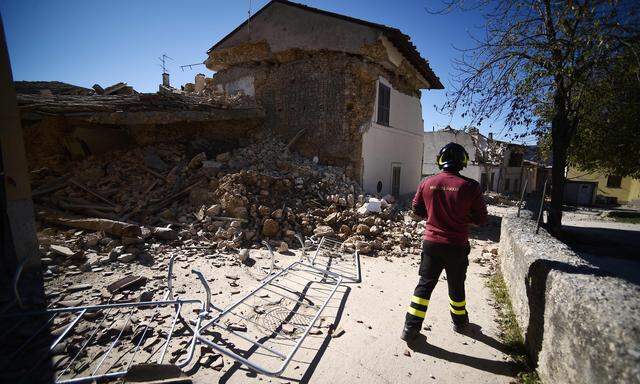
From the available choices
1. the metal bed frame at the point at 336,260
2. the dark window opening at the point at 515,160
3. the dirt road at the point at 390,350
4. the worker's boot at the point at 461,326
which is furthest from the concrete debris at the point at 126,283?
the dark window opening at the point at 515,160

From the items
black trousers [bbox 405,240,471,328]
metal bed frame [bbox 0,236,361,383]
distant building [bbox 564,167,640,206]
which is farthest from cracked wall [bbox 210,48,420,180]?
distant building [bbox 564,167,640,206]

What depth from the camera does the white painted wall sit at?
10.3 metres

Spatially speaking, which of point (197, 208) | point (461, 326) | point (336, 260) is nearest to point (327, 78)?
point (197, 208)

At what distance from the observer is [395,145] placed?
40.1ft

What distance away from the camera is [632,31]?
3875 mm

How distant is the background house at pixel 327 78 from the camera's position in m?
9.57

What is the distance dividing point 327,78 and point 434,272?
8.35 meters

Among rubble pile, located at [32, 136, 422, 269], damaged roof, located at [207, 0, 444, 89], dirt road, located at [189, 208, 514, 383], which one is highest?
damaged roof, located at [207, 0, 444, 89]

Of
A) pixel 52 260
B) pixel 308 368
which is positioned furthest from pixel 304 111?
pixel 308 368

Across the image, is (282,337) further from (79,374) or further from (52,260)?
(52,260)

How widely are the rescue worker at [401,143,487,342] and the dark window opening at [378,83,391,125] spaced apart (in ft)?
26.9

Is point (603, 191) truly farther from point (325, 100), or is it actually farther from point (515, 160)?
point (325, 100)

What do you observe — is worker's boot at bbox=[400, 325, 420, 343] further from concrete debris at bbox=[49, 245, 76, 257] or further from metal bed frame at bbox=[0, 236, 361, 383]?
concrete debris at bbox=[49, 245, 76, 257]

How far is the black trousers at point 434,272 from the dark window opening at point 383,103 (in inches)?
333
